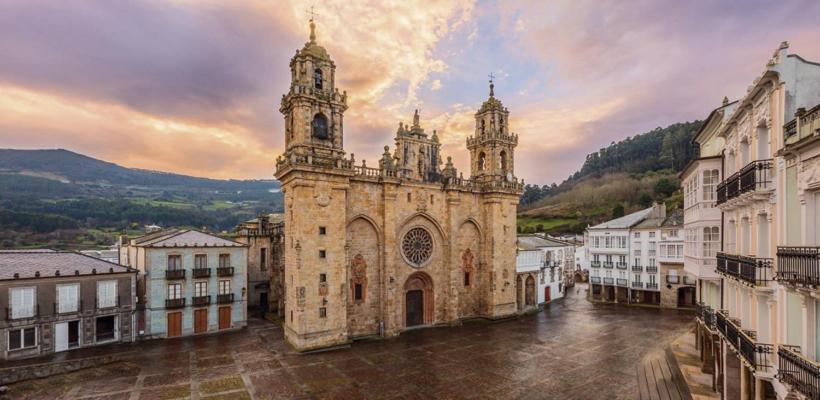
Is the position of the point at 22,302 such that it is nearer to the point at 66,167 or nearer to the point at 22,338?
the point at 22,338

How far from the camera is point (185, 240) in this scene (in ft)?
92.0

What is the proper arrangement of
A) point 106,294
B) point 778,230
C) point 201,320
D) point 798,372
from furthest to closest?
point 201,320 < point 106,294 < point 778,230 < point 798,372

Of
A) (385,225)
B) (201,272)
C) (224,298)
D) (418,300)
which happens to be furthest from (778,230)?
(201,272)

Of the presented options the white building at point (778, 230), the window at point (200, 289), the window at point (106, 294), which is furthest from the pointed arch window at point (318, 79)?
the white building at point (778, 230)

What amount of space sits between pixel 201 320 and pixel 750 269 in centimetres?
3220

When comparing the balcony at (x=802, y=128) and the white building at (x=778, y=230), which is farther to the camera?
the white building at (x=778, y=230)

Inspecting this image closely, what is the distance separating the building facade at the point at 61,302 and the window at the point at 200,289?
152 inches

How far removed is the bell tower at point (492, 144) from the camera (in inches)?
1371

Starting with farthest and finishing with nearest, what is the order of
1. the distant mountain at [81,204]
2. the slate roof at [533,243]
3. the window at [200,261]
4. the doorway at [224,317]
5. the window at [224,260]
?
the distant mountain at [81,204] < the slate roof at [533,243] < the window at [224,260] < the doorway at [224,317] < the window at [200,261]

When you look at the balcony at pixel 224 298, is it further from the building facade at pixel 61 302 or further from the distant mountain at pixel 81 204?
the distant mountain at pixel 81 204

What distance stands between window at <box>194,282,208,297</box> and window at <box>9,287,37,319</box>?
8731 millimetres

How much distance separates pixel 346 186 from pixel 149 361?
15866 mm

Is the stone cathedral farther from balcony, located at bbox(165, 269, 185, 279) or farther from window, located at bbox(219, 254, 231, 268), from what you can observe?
balcony, located at bbox(165, 269, 185, 279)

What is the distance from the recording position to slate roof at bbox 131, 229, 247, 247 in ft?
88.6
